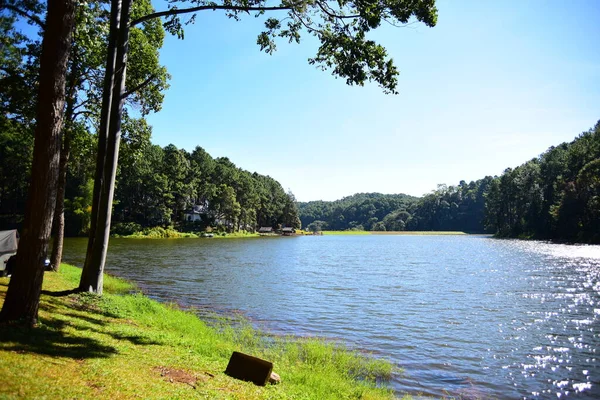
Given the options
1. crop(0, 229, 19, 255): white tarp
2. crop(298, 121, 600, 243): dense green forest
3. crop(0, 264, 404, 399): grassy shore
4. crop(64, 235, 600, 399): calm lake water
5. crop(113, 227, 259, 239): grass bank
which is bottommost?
crop(113, 227, 259, 239): grass bank

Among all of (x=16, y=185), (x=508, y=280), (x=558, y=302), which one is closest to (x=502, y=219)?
(x=508, y=280)

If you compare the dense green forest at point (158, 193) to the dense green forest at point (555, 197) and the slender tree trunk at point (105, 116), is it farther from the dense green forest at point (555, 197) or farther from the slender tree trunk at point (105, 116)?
the dense green forest at point (555, 197)

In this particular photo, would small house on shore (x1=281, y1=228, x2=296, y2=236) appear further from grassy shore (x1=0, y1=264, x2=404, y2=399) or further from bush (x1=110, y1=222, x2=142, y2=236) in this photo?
grassy shore (x1=0, y1=264, x2=404, y2=399)

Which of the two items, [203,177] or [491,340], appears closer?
[491,340]

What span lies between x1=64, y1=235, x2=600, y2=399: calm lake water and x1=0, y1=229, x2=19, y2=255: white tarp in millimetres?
7611

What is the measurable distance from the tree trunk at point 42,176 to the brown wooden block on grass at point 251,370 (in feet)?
14.4

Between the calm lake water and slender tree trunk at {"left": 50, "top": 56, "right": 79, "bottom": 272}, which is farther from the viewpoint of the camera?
slender tree trunk at {"left": 50, "top": 56, "right": 79, "bottom": 272}

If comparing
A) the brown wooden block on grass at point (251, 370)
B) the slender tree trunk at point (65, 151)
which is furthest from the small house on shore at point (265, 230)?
the brown wooden block on grass at point (251, 370)

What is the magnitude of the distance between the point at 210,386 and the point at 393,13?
10.5 m

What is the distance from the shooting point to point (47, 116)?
26.3 feet

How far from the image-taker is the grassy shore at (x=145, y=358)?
5965 mm

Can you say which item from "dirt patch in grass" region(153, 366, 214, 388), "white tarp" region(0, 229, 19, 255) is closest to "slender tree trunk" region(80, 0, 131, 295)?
"white tarp" region(0, 229, 19, 255)

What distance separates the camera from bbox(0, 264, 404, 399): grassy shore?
5.96 meters

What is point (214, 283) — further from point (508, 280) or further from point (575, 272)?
point (575, 272)
